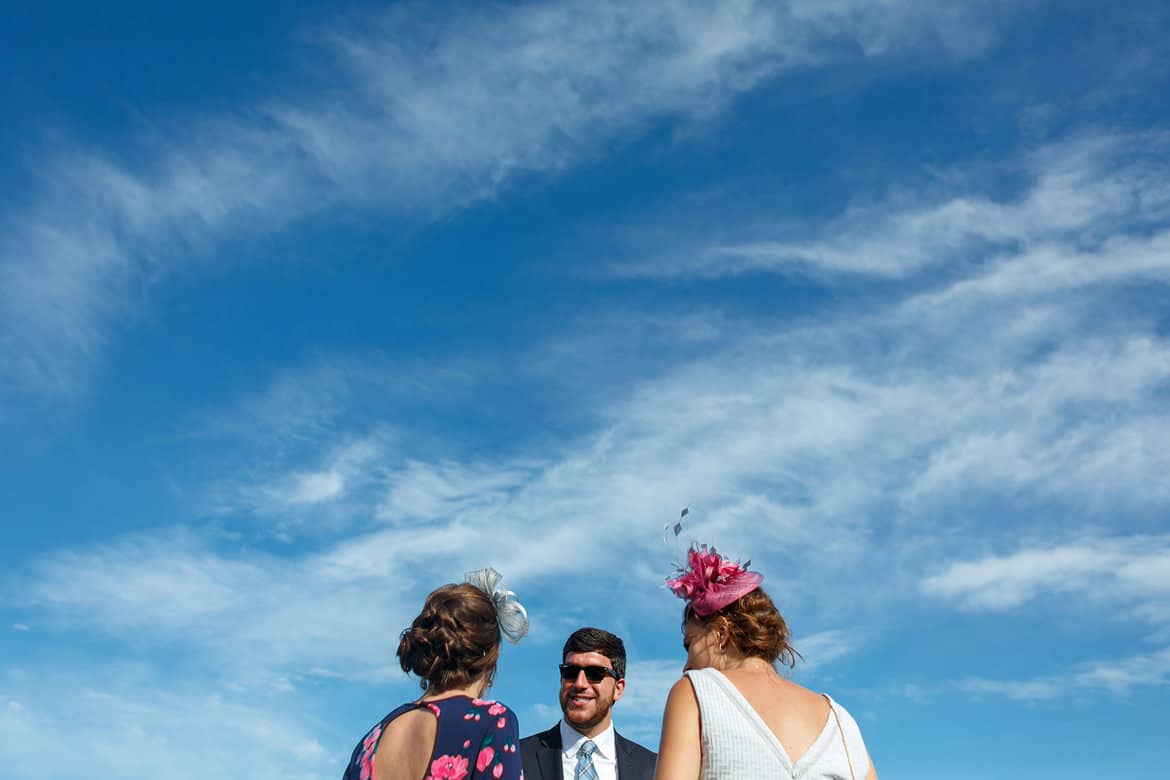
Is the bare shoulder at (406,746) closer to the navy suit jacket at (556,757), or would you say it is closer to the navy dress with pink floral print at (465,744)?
the navy dress with pink floral print at (465,744)

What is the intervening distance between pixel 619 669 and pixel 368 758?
13.9ft

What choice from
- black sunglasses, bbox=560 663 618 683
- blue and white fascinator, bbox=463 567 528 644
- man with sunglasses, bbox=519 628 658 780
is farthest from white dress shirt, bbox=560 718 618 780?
blue and white fascinator, bbox=463 567 528 644

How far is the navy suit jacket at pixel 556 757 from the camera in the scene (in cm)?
847

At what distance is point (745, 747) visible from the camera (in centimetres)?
432

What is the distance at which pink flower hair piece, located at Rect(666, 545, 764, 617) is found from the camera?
4977 millimetres

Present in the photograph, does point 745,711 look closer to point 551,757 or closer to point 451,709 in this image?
point 451,709

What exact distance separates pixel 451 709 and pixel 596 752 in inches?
151

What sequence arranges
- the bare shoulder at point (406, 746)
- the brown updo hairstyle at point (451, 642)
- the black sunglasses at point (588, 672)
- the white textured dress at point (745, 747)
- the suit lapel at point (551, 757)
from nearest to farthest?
the white textured dress at point (745, 747) → the bare shoulder at point (406, 746) → the brown updo hairstyle at point (451, 642) → the suit lapel at point (551, 757) → the black sunglasses at point (588, 672)

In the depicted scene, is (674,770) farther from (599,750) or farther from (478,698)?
(599,750)

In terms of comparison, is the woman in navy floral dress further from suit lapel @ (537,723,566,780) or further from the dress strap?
suit lapel @ (537,723,566,780)

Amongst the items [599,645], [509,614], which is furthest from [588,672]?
[509,614]

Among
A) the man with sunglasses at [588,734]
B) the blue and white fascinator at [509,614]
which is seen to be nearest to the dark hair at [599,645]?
the man with sunglasses at [588,734]

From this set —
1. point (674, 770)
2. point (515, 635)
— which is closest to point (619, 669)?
point (515, 635)

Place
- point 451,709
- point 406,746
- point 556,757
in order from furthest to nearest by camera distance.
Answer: point 556,757, point 451,709, point 406,746
